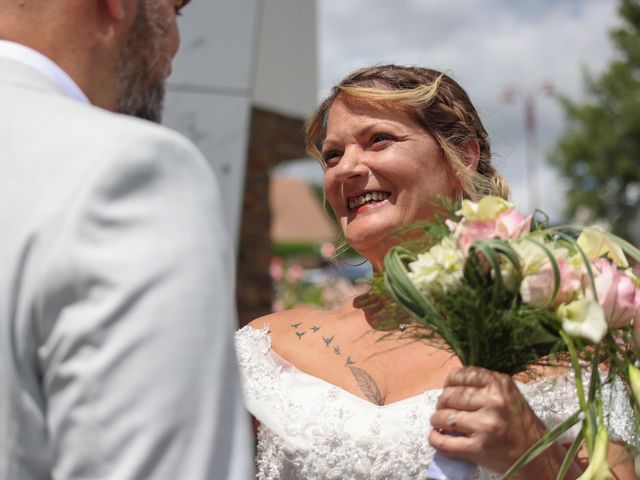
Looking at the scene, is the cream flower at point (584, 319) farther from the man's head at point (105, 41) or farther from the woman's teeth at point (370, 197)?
the woman's teeth at point (370, 197)

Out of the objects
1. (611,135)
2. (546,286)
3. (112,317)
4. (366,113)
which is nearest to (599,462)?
(546,286)

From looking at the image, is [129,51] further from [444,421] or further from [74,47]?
[444,421]

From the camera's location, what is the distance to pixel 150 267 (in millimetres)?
973

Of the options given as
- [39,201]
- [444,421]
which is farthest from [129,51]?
[444,421]

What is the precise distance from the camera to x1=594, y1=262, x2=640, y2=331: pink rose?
169 cm

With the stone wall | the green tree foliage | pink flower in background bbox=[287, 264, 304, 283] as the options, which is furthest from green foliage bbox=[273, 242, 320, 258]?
the stone wall

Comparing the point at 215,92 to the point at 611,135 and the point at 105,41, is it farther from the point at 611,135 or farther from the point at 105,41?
the point at 611,135

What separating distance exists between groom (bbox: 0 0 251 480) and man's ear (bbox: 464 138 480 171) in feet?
5.90

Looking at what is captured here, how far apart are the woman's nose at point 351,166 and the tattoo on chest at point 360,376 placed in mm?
504

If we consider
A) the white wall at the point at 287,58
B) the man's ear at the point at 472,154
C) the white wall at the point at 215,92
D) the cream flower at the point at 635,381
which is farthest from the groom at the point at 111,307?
the white wall at the point at 287,58

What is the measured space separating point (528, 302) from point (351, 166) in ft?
3.64

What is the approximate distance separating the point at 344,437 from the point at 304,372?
0.92ft

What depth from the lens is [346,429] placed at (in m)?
2.44

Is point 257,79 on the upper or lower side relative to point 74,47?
lower
